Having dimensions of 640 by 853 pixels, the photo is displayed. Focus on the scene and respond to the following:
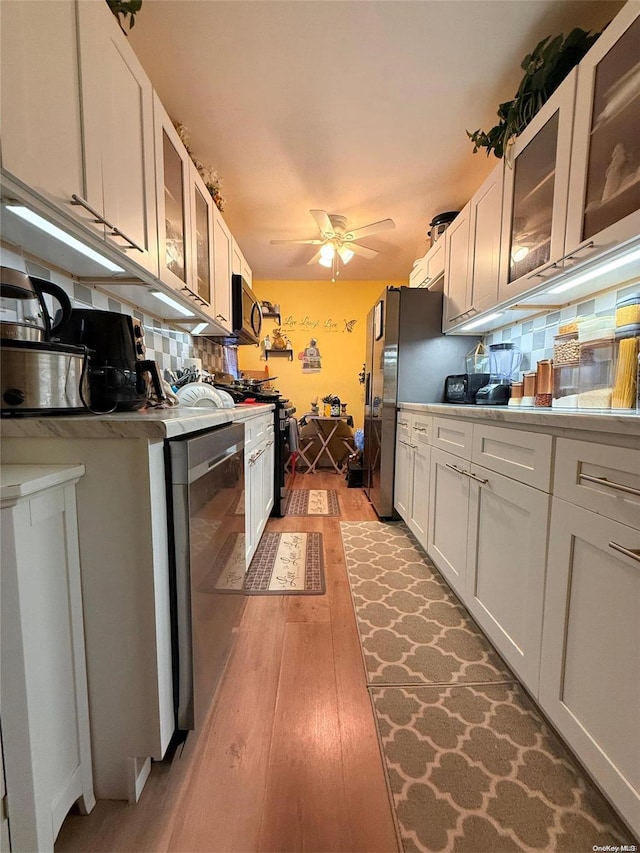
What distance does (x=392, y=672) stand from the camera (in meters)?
1.15

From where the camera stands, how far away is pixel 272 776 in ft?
2.69

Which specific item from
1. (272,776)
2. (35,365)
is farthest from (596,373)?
(35,365)

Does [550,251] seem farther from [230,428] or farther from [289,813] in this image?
[289,813]

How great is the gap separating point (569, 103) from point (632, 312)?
852 millimetres

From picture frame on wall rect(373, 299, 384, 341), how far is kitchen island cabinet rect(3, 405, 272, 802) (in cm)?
220

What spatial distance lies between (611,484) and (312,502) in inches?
98.4

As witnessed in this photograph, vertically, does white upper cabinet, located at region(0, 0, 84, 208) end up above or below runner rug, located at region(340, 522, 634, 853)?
above

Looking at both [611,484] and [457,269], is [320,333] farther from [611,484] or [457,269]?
[611,484]

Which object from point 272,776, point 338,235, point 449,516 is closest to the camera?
point 272,776

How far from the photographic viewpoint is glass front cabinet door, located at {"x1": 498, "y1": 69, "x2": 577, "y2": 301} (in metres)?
1.27

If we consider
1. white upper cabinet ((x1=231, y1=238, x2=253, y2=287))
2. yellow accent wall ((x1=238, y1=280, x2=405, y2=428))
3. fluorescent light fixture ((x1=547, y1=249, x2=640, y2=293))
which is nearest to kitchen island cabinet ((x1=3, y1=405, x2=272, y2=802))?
fluorescent light fixture ((x1=547, y1=249, x2=640, y2=293))

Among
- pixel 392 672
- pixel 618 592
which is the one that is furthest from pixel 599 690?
pixel 392 672

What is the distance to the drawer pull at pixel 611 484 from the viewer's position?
2.19 ft

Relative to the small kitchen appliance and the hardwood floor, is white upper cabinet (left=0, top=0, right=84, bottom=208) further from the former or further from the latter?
the hardwood floor
